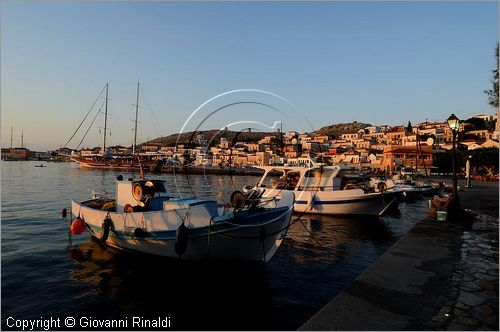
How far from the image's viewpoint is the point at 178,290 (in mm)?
10617

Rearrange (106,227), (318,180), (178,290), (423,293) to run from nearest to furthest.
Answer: (423,293)
(178,290)
(106,227)
(318,180)

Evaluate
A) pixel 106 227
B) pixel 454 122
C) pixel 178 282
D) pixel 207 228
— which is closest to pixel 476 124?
pixel 454 122

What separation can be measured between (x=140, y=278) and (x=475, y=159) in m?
67.5

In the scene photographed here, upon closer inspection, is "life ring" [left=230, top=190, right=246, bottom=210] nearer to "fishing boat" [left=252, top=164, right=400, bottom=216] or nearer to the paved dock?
the paved dock

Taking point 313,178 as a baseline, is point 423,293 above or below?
below

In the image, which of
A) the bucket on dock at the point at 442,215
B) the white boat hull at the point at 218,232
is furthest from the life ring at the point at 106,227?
the bucket on dock at the point at 442,215

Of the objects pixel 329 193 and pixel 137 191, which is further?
pixel 329 193

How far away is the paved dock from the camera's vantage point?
550 cm

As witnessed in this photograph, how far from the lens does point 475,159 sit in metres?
61.4

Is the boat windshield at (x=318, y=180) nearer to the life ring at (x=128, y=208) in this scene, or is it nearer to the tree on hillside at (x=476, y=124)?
the life ring at (x=128, y=208)

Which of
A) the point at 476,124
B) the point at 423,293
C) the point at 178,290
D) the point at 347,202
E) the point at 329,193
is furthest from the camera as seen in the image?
the point at 476,124

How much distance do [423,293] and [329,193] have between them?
728 inches

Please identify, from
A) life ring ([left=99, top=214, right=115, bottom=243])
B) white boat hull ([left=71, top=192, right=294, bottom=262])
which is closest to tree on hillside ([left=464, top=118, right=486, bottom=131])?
white boat hull ([left=71, top=192, right=294, bottom=262])

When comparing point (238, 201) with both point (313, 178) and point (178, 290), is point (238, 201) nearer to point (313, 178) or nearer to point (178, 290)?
point (178, 290)
